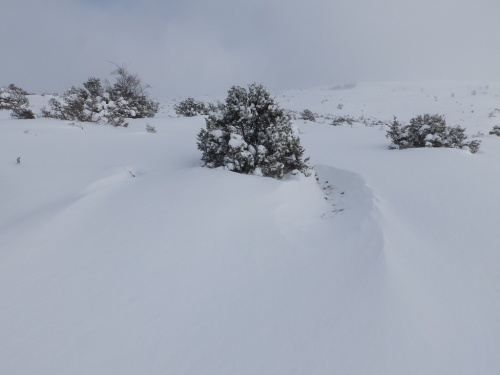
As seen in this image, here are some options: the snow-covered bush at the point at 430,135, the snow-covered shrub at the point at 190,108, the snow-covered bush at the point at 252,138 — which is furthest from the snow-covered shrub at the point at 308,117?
the snow-covered bush at the point at 252,138

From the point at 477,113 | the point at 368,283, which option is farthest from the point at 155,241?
the point at 477,113

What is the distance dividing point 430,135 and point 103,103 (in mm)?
13171

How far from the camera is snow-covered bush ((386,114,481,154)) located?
248 inches

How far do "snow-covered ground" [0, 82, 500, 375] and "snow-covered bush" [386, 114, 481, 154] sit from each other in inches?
99.4

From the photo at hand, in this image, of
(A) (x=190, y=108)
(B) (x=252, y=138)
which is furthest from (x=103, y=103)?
(B) (x=252, y=138)

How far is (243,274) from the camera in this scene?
2.24 meters

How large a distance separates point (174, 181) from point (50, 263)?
1.84 meters

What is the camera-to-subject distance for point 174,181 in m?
3.62

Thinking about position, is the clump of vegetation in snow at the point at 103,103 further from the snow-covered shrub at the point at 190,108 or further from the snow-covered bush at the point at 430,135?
the snow-covered bush at the point at 430,135

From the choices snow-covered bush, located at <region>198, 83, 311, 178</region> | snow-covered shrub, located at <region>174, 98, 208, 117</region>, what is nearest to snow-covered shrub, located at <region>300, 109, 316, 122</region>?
snow-covered shrub, located at <region>174, 98, 208, 117</region>

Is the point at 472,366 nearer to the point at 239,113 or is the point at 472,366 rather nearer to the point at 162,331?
the point at 162,331

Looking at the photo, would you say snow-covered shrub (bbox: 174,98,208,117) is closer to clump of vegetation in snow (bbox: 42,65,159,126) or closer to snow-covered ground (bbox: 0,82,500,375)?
clump of vegetation in snow (bbox: 42,65,159,126)

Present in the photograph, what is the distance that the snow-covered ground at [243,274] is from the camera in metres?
1.58

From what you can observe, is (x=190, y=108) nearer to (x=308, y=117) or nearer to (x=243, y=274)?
(x=308, y=117)
